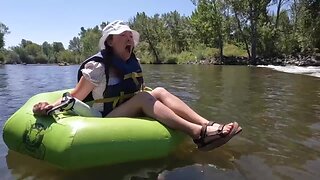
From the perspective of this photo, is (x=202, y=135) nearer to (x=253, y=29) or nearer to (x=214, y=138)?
(x=214, y=138)

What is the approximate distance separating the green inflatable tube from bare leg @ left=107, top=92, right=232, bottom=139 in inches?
3.1

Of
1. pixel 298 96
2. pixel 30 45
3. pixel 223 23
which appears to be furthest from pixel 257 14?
pixel 30 45

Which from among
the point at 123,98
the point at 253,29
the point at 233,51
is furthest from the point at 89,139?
the point at 233,51

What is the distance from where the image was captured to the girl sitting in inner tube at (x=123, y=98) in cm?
358

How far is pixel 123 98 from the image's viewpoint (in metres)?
3.87

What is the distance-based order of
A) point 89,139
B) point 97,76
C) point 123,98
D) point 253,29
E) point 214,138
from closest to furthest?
point 89,139, point 214,138, point 97,76, point 123,98, point 253,29

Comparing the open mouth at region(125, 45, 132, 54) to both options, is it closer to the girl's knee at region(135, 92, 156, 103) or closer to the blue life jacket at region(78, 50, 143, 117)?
the blue life jacket at region(78, 50, 143, 117)

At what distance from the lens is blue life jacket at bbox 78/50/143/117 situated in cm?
374

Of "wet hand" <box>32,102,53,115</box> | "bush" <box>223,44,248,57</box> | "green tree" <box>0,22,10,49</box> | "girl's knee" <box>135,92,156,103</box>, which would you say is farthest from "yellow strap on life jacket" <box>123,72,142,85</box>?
"green tree" <box>0,22,10,49</box>

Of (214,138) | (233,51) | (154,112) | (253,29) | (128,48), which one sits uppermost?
(253,29)

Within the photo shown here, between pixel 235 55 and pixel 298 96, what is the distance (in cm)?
3130

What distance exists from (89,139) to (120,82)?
814 millimetres

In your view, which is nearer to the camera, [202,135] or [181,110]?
[202,135]

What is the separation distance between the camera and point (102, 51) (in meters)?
3.81
